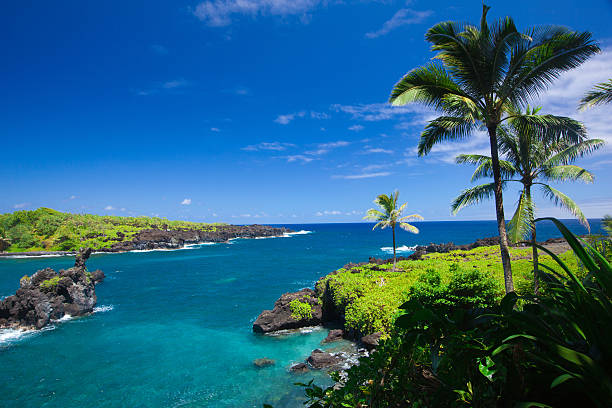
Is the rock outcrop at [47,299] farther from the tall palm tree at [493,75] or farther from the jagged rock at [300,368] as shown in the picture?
the tall palm tree at [493,75]

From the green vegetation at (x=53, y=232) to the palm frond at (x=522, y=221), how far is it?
101582mm

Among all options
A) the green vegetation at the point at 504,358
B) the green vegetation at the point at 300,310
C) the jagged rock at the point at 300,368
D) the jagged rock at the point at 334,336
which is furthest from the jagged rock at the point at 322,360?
the green vegetation at the point at 504,358

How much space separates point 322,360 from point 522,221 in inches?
438

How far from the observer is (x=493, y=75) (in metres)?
9.59

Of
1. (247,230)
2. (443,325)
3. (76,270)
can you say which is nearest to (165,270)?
(76,270)

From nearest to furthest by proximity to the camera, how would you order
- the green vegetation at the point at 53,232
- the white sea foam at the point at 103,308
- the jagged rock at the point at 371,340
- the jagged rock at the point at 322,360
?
the jagged rock at the point at 371,340, the jagged rock at the point at 322,360, the white sea foam at the point at 103,308, the green vegetation at the point at 53,232

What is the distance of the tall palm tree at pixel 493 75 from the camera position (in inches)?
344

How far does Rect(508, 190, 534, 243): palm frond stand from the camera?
12.0 metres

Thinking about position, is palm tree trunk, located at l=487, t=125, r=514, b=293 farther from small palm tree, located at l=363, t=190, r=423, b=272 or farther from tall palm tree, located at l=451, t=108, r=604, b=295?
small palm tree, located at l=363, t=190, r=423, b=272

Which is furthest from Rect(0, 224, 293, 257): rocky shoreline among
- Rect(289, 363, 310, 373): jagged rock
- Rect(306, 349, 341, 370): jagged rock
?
Rect(306, 349, 341, 370): jagged rock

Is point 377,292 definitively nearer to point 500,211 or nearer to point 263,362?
point 263,362

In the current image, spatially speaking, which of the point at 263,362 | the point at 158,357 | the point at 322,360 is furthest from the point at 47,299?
the point at 322,360

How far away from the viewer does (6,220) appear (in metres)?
93.6

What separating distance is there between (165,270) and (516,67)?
189ft
